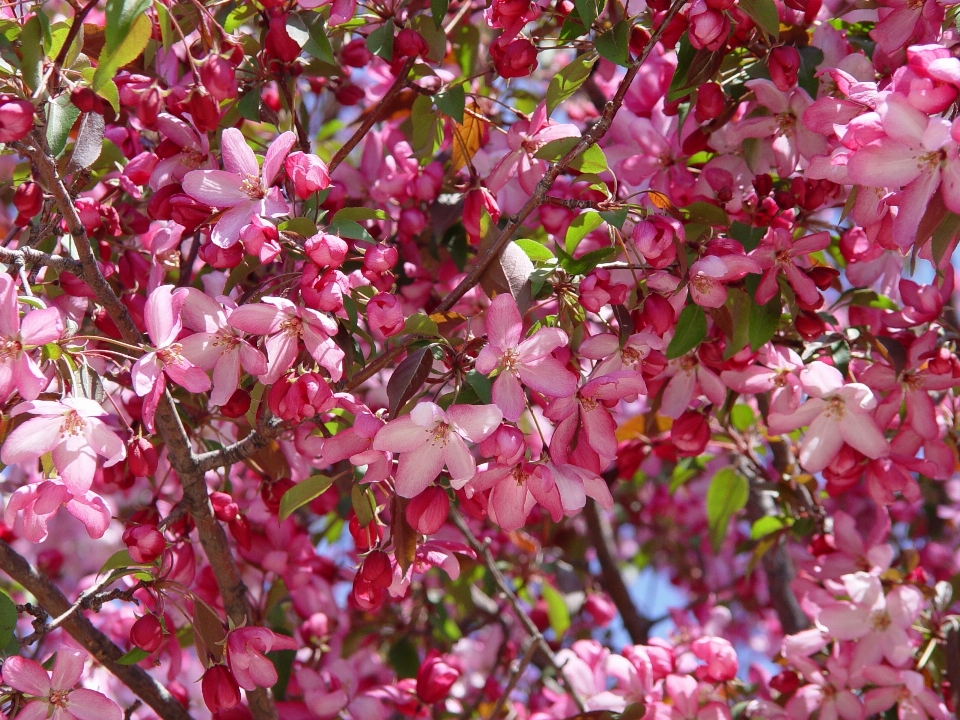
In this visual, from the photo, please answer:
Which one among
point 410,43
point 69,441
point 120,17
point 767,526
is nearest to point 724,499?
point 767,526

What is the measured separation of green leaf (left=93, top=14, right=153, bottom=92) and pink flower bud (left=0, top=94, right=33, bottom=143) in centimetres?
9

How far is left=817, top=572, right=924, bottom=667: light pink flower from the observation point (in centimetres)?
164

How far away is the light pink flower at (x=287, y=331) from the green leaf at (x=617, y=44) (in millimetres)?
582

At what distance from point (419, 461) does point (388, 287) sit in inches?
12.2

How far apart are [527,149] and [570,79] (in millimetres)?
127

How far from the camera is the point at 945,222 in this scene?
1.19 meters

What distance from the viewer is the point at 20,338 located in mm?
1094

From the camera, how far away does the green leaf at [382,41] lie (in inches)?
60.5

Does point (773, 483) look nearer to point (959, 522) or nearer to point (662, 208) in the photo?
point (662, 208)

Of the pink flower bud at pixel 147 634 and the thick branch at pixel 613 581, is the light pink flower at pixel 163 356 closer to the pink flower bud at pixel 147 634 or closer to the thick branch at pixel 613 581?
the pink flower bud at pixel 147 634

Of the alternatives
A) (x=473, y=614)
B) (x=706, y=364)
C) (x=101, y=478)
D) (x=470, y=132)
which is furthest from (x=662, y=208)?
(x=473, y=614)

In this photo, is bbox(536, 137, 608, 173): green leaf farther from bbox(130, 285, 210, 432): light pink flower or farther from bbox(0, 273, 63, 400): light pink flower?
bbox(0, 273, 63, 400): light pink flower

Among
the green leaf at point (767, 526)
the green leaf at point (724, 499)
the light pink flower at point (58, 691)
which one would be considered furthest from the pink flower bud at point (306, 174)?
the green leaf at point (767, 526)

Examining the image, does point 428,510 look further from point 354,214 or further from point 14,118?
point 14,118
